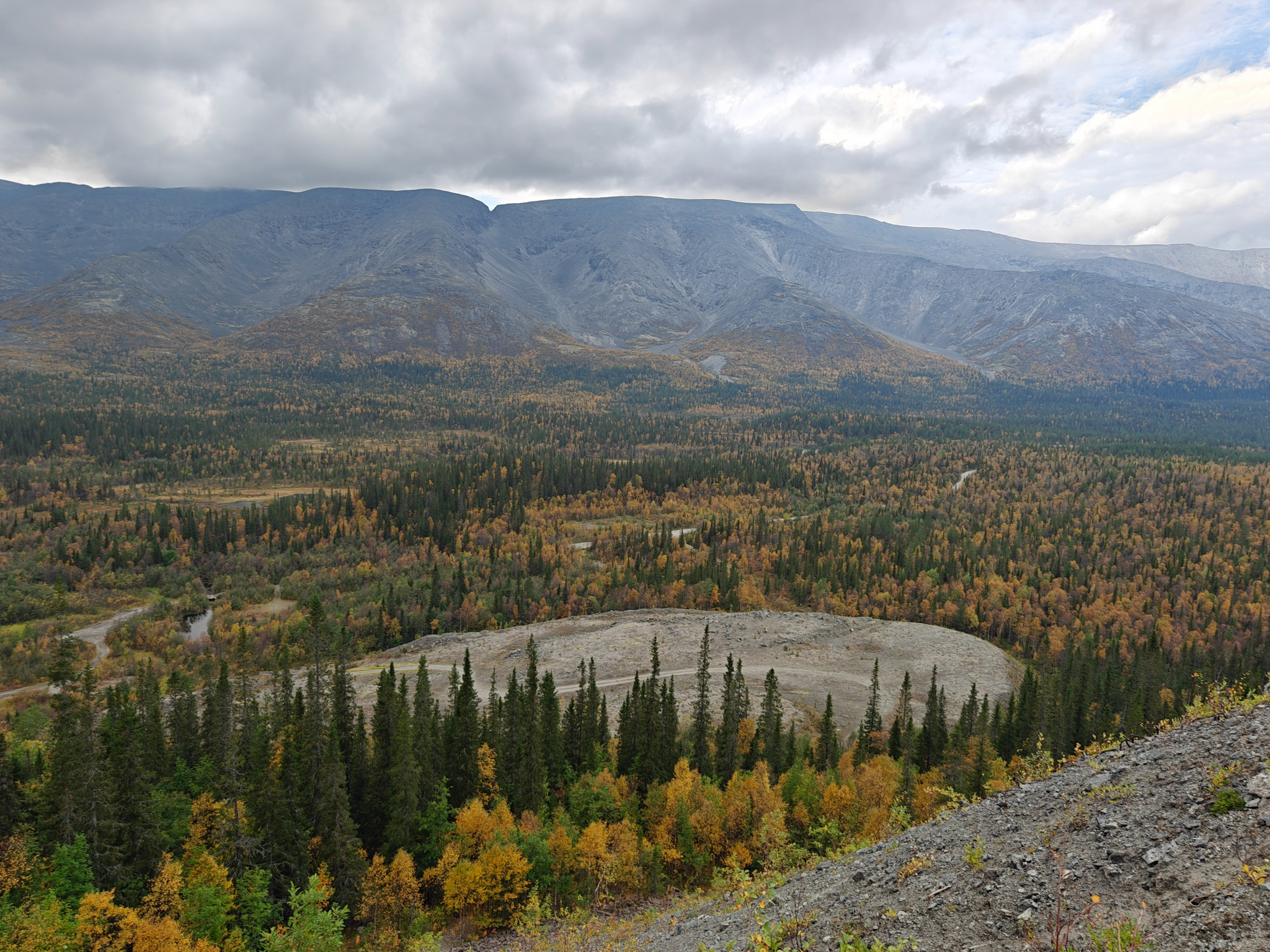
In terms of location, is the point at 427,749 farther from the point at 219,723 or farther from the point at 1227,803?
the point at 1227,803

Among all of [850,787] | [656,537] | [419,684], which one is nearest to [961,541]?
[656,537]

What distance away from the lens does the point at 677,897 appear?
41.8m

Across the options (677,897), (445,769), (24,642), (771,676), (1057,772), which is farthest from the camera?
(24,642)

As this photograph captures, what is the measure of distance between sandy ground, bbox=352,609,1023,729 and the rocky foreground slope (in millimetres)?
57192

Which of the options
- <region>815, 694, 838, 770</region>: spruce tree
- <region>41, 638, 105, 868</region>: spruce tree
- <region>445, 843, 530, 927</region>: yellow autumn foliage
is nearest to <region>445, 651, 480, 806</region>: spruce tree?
<region>445, 843, 530, 927</region>: yellow autumn foliage

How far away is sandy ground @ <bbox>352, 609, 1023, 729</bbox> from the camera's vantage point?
271 ft

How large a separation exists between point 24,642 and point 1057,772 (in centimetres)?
13011

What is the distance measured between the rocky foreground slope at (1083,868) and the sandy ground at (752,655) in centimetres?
5719

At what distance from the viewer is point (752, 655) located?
308 feet

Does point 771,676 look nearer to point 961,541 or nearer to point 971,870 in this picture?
point 971,870

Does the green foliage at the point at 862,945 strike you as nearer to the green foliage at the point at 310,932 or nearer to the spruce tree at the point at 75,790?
the green foliage at the point at 310,932

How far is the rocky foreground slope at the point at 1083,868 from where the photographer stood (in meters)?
13.2

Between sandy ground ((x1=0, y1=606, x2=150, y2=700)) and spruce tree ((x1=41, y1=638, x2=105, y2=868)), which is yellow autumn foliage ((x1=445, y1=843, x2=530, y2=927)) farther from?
sandy ground ((x1=0, y1=606, x2=150, y2=700))

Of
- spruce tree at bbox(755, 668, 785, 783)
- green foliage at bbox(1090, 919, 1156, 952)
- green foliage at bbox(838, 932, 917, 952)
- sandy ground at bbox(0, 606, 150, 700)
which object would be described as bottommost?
sandy ground at bbox(0, 606, 150, 700)
